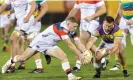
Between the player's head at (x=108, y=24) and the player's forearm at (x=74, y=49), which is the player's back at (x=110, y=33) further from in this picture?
the player's forearm at (x=74, y=49)

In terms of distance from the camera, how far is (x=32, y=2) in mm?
15047

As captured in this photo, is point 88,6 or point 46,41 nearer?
point 46,41

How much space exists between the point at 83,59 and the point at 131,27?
127 inches

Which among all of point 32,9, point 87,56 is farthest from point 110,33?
point 32,9

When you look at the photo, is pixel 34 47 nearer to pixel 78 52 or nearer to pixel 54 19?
pixel 78 52

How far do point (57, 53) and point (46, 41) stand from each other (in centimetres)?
44

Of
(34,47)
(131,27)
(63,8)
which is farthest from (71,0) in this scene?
(34,47)

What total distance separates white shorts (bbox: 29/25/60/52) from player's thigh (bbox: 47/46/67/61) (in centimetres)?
11

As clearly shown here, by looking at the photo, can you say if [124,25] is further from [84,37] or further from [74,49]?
[74,49]

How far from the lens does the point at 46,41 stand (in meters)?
13.5

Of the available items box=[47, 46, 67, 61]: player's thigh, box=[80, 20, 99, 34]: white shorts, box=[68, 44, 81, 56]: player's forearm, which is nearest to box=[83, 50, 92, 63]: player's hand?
box=[68, 44, 81, 56]: player's forearm

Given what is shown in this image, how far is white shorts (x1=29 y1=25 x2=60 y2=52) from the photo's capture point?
44.0 feet

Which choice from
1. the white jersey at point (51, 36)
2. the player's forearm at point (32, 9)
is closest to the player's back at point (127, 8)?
the player's forearm at point (32, 9)

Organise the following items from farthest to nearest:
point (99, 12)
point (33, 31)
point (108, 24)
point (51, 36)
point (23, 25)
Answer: point (33, 31) → point (23, 25) → point (99, 12) → point (51, 36) → point (108, 24)
